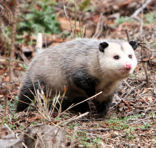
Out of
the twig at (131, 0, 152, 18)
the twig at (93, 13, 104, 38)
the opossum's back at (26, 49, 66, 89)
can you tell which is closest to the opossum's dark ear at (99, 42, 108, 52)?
the opossum's back at (26, 49, 66, 89)

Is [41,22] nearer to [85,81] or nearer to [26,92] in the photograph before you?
[26,92]

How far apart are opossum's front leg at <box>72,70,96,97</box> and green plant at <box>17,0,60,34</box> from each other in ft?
14.4

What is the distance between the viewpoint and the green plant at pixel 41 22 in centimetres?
895

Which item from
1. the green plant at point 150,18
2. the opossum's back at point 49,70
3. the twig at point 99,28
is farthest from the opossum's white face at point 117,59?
the green plant at point 150,18

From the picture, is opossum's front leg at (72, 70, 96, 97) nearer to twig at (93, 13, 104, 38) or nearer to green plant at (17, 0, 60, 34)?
twig at (93, 13, 104, 38)

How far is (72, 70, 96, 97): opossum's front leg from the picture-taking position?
468 centimetres

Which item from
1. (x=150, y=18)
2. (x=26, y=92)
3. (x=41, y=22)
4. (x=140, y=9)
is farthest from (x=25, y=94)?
(x=140, y=9)

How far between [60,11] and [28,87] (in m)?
4.96

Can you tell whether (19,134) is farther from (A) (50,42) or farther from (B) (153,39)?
(A) (50,42)

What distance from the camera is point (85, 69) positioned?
15.4 feet

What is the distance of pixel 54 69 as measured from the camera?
16.7 feet

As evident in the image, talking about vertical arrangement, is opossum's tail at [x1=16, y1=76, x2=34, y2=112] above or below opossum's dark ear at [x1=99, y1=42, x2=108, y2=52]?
below

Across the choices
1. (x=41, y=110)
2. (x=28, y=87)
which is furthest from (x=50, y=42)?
(x=41, y=110)

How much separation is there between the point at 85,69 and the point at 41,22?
4883mm
